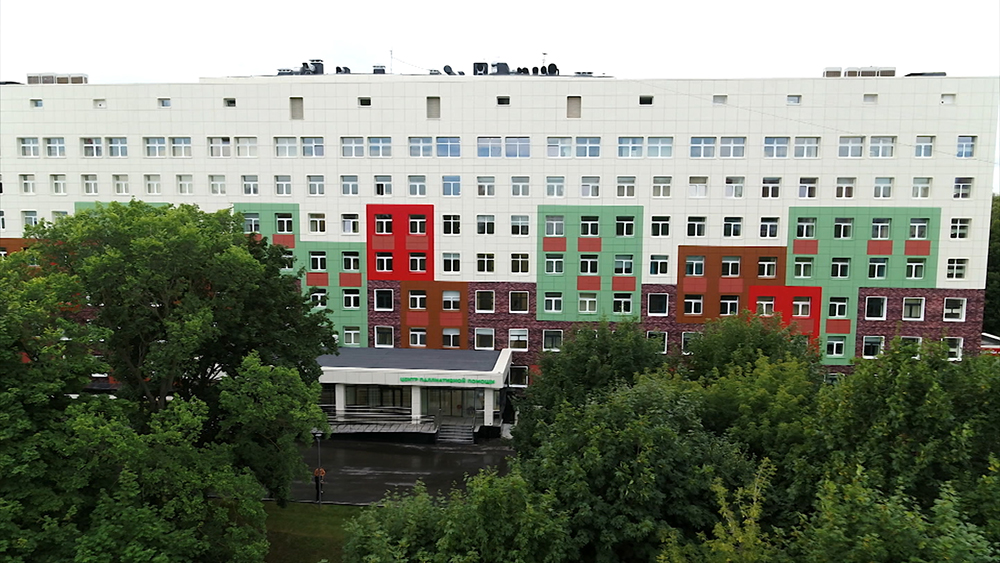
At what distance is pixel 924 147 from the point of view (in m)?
33.8

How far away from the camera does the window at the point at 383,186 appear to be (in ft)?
117

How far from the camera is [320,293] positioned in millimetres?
37188

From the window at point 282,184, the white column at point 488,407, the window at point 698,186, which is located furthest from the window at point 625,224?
the window at point 282,184

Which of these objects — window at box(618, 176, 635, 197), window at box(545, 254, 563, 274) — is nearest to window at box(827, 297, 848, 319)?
window at box(618, 176, 635, 197)

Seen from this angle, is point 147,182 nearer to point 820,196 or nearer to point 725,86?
point 725,86

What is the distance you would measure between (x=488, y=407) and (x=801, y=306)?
2043 cm

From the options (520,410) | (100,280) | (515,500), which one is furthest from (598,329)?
(100,280)

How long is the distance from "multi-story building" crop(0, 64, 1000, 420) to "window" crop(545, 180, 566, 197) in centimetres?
9

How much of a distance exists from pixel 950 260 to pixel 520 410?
2950 cm

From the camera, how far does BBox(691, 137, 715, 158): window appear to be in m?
34.5

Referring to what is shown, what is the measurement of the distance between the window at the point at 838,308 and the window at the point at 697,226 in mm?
9187

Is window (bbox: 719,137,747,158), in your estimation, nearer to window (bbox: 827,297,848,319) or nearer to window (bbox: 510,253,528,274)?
window (bbox: 827,297,848,319)

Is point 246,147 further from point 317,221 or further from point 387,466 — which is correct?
point 387,466

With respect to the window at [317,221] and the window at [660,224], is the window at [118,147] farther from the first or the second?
the window at [660,224]
